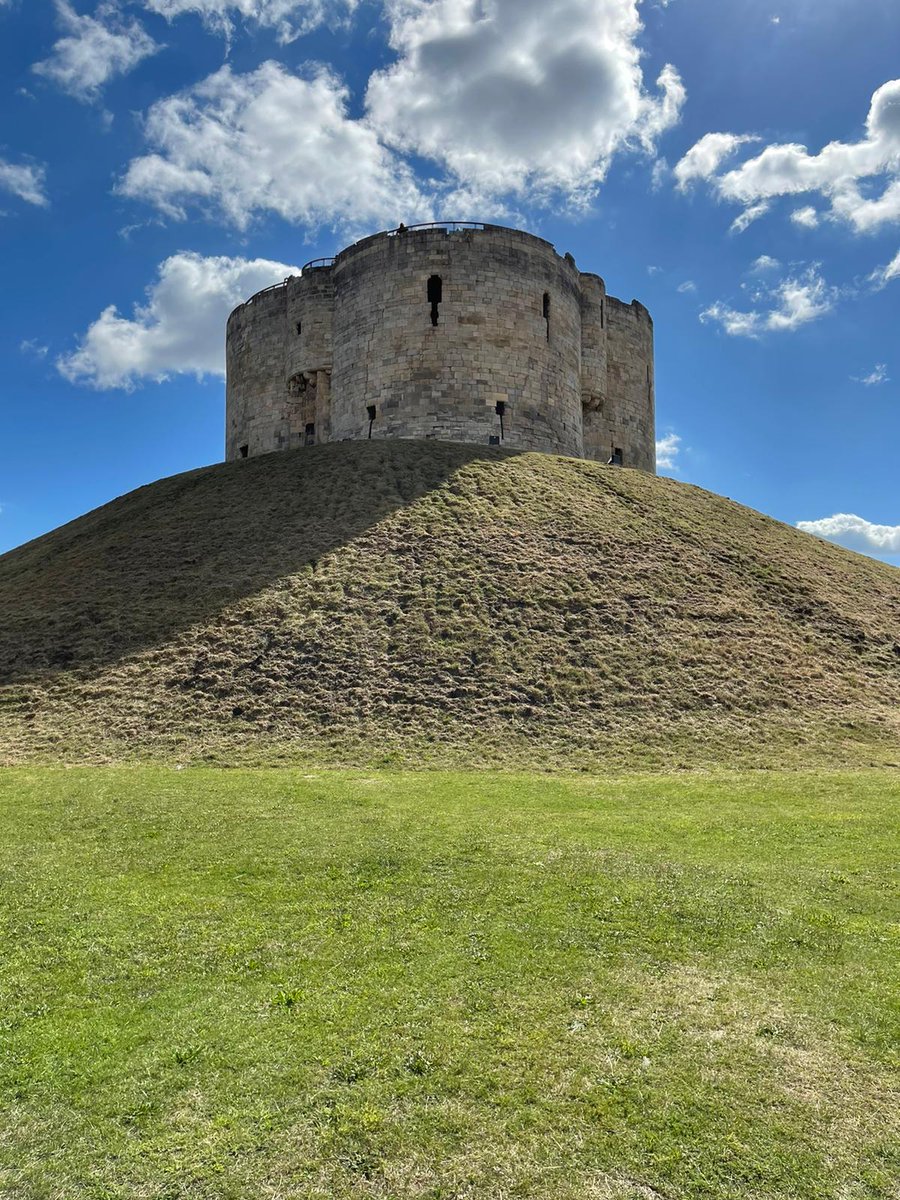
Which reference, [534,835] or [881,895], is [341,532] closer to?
[534,835]

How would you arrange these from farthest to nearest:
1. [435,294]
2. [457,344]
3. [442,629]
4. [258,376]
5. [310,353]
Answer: [258,376]
[310,353]
[435,294]
[457,344]
[442,629]

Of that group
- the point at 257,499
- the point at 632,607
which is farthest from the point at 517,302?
the point at 632,607

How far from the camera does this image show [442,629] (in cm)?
2159

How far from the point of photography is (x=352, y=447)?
109 feet

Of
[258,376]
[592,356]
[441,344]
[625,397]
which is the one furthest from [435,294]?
[625,397]

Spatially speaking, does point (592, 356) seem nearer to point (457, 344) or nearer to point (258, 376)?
point (457, 344)

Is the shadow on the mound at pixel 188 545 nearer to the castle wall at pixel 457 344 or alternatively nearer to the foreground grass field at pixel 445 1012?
the castle wall at pixel 457 344

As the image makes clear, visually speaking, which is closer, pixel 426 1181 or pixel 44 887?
pixel 426 1181

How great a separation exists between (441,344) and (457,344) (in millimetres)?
663

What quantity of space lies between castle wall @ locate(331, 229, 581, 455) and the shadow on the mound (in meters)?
2.41

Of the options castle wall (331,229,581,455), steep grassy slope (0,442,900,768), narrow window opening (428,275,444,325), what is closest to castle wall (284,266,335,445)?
castle wall (331,229,581,455)

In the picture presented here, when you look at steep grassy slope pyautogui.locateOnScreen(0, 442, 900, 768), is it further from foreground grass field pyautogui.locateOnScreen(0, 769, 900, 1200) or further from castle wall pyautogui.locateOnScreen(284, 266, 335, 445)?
castle wall pyautogui.locateOnScreen(284, 266, 335, 445)

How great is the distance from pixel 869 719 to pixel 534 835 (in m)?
12.1

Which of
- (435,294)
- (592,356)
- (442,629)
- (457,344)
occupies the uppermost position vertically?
(435,294)
